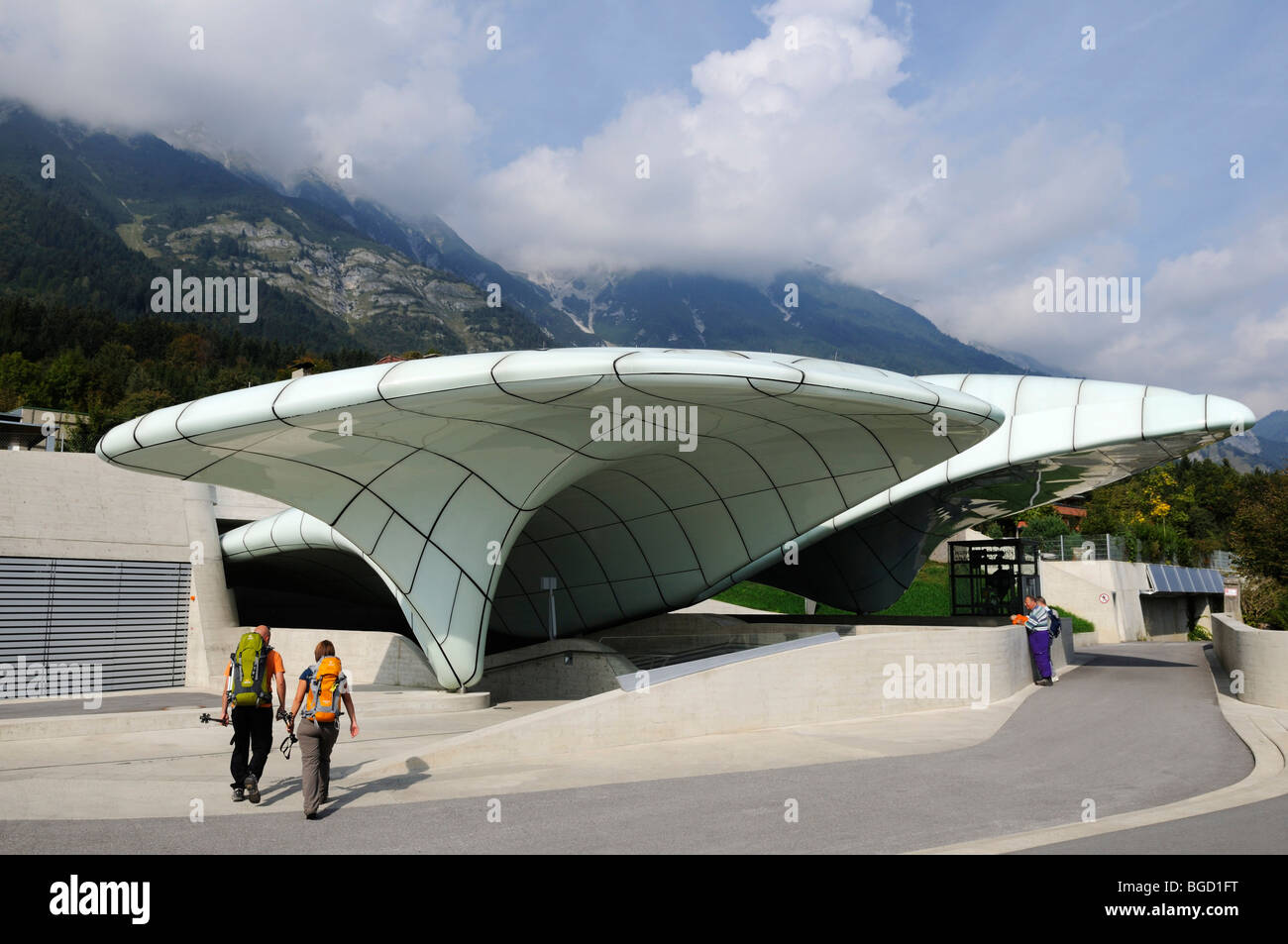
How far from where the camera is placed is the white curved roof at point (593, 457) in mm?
12703

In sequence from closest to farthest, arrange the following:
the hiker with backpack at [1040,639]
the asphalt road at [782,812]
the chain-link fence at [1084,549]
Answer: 1. the asphalt road at [782,812]
2. the hiker with backpack at [1040,639]
3. the chain-link fence at [1084,549]

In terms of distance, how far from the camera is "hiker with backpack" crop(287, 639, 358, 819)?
818 centimetres

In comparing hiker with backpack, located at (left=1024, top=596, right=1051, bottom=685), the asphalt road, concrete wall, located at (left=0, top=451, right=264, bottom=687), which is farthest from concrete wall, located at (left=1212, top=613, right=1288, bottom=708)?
concrete wall, located at (left=0, top=451, right=264, bottom=687)

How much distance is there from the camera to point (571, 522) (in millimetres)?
22281

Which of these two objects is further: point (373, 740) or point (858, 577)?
point (858, 577)

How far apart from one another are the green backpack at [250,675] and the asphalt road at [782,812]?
1088 mm

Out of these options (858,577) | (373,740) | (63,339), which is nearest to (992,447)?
(858,577)

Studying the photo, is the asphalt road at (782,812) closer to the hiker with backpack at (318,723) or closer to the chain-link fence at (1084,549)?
the hiker with backpack at (318,723)

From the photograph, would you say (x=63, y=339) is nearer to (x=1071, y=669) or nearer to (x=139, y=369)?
(x=139, y=369)

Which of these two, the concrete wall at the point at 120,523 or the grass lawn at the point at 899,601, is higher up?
the concrete wall at the point at 120,523

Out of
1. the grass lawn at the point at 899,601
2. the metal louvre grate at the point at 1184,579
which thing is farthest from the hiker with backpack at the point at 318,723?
the metal louvre grate at the point at 1184,579
